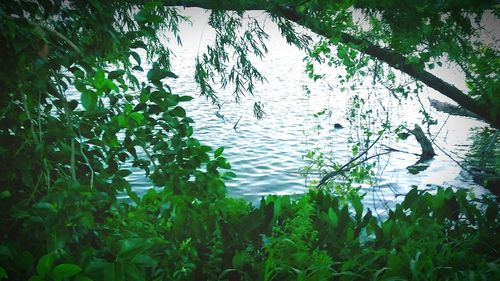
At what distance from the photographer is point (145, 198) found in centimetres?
299

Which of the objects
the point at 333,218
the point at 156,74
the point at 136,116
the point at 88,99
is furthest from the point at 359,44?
the point at 88,99

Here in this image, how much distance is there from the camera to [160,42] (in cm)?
558

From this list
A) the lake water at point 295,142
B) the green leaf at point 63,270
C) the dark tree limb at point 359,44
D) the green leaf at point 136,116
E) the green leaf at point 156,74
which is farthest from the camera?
the lake water at point 295,142

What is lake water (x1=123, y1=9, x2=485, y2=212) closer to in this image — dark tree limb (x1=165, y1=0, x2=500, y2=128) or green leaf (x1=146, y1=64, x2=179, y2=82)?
dark tree limb (x1=165, y1=0, x2=500, y2=128)

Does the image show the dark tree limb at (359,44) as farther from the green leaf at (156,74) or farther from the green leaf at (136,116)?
the green leaf at (136,116)

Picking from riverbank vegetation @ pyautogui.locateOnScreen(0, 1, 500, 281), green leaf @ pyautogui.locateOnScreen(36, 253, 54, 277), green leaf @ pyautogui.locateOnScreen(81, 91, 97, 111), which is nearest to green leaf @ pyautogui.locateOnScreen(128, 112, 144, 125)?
riverbank vegetation @ pyautogui.locateOnScreen(0, 1, 500, 281)

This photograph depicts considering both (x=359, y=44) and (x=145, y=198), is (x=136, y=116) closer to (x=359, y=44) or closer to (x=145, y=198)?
(x=145, y=198)

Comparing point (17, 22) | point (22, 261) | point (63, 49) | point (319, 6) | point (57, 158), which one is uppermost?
point (319, 6)

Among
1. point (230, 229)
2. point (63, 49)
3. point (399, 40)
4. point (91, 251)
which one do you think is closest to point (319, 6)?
point (399, 40)

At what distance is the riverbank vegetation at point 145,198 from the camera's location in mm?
1506

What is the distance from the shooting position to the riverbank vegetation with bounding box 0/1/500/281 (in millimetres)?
1506

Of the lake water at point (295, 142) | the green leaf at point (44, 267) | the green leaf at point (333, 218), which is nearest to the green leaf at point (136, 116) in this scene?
the green leaf at point (44, 267)

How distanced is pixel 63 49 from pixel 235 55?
13.0ft

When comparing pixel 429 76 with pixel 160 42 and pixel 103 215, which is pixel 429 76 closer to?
pixel 160 42
